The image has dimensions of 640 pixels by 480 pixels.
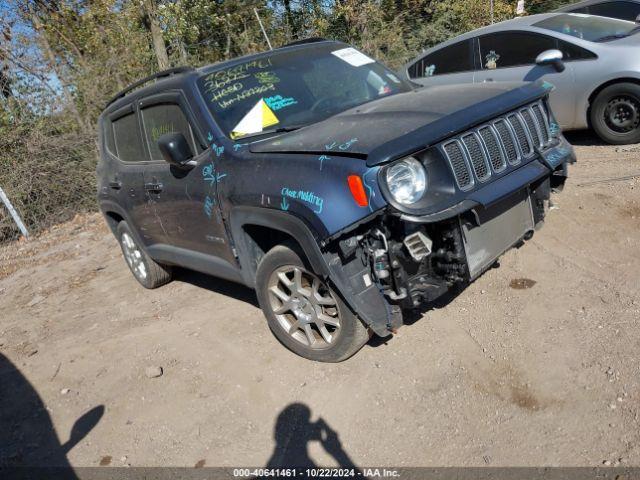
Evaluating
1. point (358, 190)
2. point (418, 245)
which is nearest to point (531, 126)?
point (418, 245)

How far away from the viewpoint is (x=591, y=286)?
3.78 m

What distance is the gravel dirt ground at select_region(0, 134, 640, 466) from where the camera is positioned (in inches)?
110

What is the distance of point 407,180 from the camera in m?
2.83

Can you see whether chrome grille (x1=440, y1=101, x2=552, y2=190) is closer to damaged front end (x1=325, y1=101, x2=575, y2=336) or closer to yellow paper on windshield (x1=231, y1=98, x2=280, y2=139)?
damaged front end (x1=325, y1=101, x2=575, y2=336)

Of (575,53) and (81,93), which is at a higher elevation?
(81,93)

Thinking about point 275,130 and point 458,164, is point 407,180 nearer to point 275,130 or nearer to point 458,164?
point 458,164

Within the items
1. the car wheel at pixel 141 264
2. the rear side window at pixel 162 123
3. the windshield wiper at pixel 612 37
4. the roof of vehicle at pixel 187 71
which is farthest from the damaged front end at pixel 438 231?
the windshield wiper at pixel 612 37

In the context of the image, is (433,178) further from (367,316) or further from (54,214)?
(54,214)

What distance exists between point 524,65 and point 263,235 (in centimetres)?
490

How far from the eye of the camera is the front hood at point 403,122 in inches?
110

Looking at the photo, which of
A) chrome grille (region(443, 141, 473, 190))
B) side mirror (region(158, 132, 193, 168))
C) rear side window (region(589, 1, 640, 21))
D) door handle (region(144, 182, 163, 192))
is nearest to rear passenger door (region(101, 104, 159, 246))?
door handle (region(144, 182, 163, 192))

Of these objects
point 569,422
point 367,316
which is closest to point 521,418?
point 569,422

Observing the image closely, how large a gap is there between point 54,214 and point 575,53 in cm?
897

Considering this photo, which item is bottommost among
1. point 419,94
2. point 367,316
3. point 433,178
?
point 367,316
